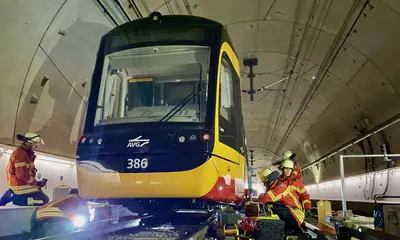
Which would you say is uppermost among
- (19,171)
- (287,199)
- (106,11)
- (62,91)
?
(106,11)

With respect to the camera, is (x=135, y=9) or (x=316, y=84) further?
(x=316, y=84)

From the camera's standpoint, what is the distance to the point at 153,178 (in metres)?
4.70

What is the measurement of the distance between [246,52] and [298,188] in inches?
209

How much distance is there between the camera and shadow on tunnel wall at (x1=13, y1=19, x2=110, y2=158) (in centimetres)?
707

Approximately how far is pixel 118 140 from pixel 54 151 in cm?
395

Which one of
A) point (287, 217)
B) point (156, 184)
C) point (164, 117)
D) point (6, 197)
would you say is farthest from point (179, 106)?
point (6, 197)

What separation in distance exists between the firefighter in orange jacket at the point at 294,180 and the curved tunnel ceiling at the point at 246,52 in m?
3.31

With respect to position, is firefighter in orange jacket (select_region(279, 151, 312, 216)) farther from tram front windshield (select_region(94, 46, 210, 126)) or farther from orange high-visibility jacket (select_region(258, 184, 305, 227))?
tram front windshield (select_region(94, 46, 210, 126))

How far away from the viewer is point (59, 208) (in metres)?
5.16

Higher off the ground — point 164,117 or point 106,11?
point 106,11

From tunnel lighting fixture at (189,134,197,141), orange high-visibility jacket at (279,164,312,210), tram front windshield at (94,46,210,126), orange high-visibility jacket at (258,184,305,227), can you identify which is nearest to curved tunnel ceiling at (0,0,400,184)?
tram front windshield at (94,46,210,126)

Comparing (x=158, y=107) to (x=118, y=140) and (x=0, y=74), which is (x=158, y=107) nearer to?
(x=118, y=140)

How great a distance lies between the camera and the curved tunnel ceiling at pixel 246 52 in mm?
6422

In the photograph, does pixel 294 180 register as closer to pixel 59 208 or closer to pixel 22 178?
pixel 59 208
